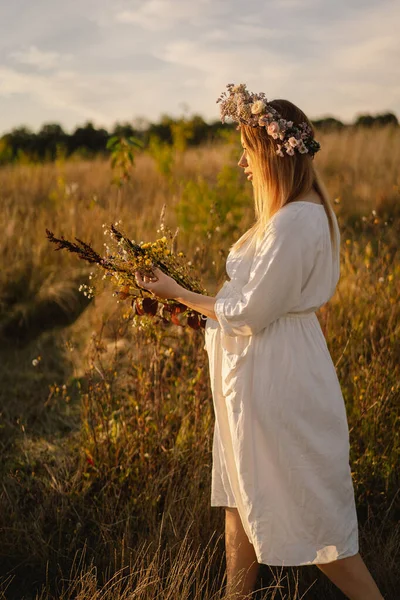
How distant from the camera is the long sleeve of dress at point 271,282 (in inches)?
81.1

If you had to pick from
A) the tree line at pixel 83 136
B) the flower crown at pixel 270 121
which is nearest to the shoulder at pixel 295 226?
the flower crown at pixel 270 121

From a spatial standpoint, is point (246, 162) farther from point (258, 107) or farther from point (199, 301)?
point (199, 301)

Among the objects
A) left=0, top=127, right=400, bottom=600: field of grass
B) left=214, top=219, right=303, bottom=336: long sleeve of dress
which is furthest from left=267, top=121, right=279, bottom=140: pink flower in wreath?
left=0, top=127, right=400, bottom=600: field of grass

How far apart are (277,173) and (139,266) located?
0.58m

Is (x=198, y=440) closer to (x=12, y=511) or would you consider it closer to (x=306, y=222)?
(x=12, y=511)

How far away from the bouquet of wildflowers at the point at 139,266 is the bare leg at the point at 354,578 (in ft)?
3.23

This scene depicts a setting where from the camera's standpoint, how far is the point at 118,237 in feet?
8.07

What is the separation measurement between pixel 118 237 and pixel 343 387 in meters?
1.75

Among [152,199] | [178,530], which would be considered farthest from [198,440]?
[152,199]

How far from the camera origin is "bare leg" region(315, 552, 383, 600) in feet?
7.18

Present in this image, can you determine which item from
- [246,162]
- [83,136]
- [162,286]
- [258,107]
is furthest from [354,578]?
[83,136]

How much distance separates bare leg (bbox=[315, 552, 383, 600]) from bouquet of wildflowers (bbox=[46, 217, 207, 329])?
985 millimetres

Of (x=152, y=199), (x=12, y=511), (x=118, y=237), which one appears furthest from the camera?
(x=152, y=199)

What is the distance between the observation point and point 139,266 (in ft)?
7.77
